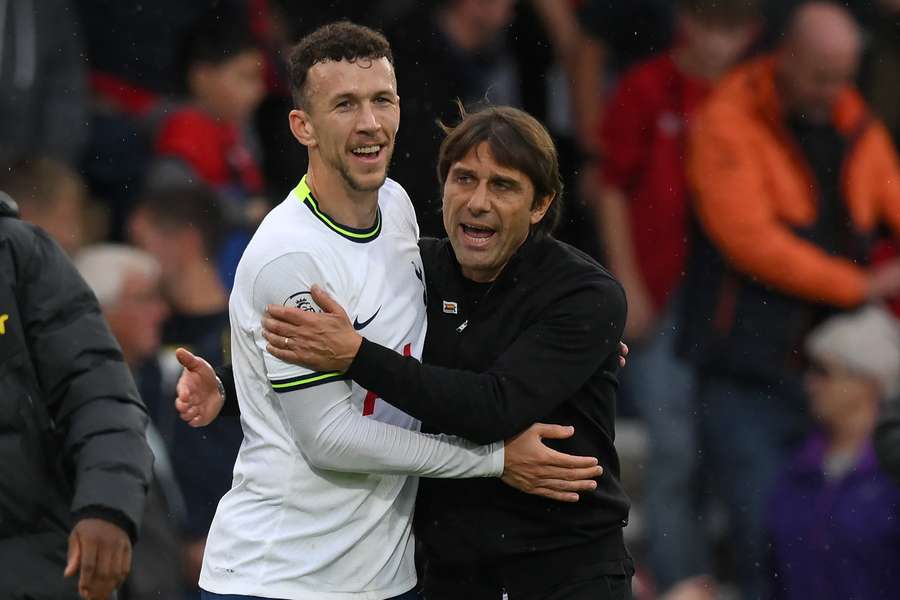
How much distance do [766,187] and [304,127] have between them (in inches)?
134

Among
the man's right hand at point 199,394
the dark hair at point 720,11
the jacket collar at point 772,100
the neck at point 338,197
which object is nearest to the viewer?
the neck at point 338,197

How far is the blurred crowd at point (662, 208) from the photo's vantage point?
22.7 ft

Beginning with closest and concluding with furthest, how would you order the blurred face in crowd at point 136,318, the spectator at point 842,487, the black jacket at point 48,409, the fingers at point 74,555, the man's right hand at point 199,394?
the fingers at point 74,555
the black jacket at point 48,409
the man's right hand at point 199,394
the spectator at point 842,487
the blurred face in crowd at point 136,318

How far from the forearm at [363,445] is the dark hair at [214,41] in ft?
12.6

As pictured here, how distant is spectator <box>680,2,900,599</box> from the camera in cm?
720

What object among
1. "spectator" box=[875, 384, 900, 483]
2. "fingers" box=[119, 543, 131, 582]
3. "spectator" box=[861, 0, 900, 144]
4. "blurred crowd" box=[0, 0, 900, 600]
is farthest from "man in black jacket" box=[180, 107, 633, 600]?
"spectator" box=[861, 0, 900, 144]

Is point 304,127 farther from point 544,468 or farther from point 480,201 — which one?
point 544,468

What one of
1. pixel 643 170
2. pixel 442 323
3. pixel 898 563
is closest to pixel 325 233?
pixel 442 323

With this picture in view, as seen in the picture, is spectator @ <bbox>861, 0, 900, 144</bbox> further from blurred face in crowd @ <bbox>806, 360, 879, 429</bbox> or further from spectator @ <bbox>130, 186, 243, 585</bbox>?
spectator @ <bbox>130, 186, 243, 585</bbox>

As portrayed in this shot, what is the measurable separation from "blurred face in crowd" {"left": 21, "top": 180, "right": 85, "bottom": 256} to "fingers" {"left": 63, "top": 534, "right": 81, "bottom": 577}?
3120 millimetres

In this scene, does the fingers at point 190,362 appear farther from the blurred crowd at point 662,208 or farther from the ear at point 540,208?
the blurred crowd at point 662,208

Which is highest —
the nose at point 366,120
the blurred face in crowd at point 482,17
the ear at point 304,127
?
the nose at point 366,120

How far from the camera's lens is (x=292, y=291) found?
158 inches

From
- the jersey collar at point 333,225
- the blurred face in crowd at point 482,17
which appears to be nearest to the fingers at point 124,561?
the jersey collar at point 333,225
